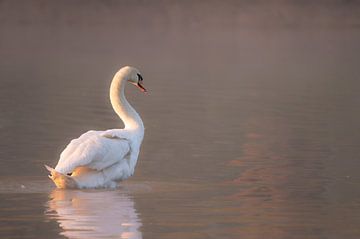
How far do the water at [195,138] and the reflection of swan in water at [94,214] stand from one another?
0.04 ft

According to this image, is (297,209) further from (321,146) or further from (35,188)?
(321,146)

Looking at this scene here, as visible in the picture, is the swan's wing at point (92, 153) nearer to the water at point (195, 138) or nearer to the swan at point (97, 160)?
the swan at point (97, 160)

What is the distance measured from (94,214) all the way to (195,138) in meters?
4.73

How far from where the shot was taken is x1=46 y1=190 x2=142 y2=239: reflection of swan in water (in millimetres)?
9188

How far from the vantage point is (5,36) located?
3944cm

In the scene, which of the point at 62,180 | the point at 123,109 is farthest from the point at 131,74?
the point at 62,180

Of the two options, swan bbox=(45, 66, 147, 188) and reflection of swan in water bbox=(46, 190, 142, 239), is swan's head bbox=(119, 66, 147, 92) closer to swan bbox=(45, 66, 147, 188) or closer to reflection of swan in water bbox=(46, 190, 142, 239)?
swan bbox=(45, 66, 147, 188)

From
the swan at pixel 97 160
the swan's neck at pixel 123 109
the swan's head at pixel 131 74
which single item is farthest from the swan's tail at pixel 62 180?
the swan's head at pixel 131 74

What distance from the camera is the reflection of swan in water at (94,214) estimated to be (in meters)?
9.19

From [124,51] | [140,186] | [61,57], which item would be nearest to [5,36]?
[124,51]

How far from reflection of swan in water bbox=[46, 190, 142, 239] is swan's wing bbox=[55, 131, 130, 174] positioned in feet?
0.80

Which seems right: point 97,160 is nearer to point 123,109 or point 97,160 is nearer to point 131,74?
point 123,109

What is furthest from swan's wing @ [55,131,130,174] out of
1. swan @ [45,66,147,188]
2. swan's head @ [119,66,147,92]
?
swan's head @ [119,66,147,92]

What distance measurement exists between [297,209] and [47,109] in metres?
7.84
